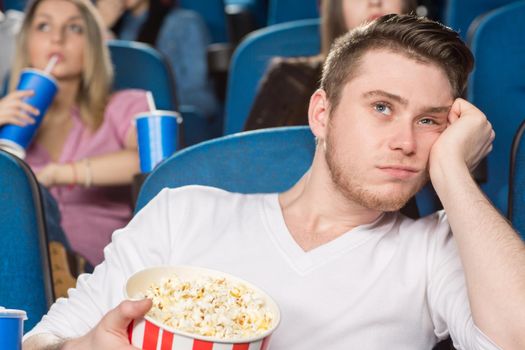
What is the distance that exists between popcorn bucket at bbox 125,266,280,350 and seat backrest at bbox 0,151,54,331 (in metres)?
0.42

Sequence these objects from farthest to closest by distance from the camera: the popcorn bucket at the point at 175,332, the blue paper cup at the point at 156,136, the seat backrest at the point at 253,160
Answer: the blue paper cup at the point at 156,136, the seat backrest at the point at 253,160, the popcorn bucket at the point at 175,332

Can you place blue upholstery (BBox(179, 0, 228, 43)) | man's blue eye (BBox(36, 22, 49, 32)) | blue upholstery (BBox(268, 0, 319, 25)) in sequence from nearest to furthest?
man's blue eye (BBox(36, 22, 49, 32)) < blue upholstery (BBox(268, 0, 319, 25)) < blue upholstery (BBox(179, 0, 228, 43))

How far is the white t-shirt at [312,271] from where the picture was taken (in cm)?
121

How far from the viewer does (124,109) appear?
224 cm

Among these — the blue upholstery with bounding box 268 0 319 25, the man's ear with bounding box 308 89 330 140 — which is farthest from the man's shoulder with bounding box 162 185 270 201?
the blue upholstery with bounding box 268 0 319 25

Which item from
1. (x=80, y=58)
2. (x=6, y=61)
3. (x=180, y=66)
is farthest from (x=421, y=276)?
(x=180, y=66)

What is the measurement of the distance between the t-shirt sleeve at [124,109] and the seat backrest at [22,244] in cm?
80

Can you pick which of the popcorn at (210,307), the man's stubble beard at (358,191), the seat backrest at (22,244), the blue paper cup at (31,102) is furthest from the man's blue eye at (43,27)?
the popcorn at (210,307)

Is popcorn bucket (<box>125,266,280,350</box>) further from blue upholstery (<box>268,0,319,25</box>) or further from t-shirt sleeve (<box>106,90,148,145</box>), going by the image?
blue upholstery (<box>268,0,319,25</box>)

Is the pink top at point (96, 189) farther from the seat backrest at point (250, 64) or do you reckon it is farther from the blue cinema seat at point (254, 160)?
the blue cinema seat at point (254, 160)

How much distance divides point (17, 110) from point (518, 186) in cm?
100

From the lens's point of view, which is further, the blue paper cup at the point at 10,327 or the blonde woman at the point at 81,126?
the blonde woman at the point at 81,126

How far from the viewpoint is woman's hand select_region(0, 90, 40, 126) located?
192 centimetres

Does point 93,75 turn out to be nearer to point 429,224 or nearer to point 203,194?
point 203,194
